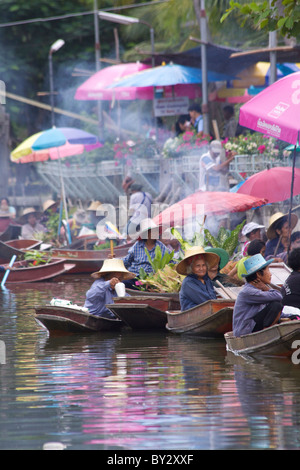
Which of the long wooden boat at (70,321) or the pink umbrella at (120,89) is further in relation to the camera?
the pink umbrella at (120,89)

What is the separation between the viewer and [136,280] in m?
13.1

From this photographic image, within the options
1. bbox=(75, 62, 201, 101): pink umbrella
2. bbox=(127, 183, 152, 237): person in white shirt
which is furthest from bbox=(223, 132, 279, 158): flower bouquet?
bbox=(75, 62, 201, 101): pink umbrella

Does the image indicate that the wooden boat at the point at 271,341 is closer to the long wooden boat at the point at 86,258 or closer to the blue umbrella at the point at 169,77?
the long wooden boat at the point at 86,258

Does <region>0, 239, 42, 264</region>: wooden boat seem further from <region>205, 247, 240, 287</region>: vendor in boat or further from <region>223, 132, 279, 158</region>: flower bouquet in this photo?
<region>205, 247, 240, 287</region>: vendor in boat

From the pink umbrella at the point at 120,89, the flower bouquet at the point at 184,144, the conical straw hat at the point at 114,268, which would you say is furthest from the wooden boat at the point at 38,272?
the conical straw hat at the point at 114,268

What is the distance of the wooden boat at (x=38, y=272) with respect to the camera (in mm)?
19438

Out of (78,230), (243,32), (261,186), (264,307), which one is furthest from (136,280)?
(243,32)

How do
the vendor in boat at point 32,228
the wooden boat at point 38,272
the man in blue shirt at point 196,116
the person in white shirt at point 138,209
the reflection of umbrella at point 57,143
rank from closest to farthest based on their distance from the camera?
the person in white shirt at point 138,209
the wooden boat at point 38,272
the man in blue shirt at point 196,116
the reflection of umbrella at point 57,143
the vendor in boat at point 32,228

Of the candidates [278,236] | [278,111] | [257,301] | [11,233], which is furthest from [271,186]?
[11,233]

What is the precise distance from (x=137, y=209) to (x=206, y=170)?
1558 millimetres

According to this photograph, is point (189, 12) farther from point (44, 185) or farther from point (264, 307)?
point (264, 307)

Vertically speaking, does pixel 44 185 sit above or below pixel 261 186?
below

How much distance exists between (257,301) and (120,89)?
1401cm

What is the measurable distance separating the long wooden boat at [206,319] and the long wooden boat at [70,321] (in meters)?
1.03
